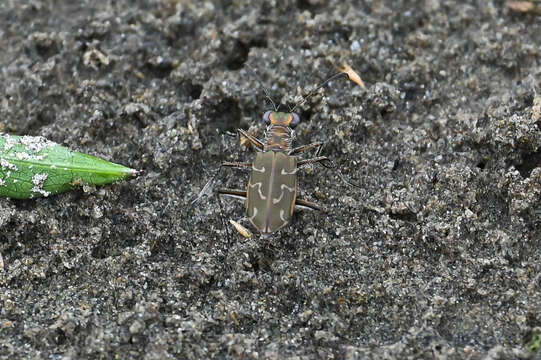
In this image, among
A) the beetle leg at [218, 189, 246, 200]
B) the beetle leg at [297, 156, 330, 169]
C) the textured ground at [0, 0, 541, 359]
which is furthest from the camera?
the beetle leg at [297, 156, 330, 169]

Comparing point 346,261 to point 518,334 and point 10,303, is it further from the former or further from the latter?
point 10,303

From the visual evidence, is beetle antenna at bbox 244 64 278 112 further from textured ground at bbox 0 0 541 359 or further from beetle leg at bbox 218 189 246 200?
beetle leg at bbox 218 189 246 200

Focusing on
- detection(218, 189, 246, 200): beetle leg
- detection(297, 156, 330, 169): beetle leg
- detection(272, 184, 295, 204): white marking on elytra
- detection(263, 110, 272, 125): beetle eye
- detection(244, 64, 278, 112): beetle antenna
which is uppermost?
detection(244, 64, 278, 112): beetle antenna

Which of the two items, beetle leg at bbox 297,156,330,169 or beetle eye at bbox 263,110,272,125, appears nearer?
beetle leg at bbox 297,156,330,169

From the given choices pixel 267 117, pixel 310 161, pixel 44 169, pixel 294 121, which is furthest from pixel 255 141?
pixel 44 169

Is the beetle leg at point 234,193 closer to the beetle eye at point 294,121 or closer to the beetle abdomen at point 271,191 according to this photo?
the beetle abdomen at point 271,191

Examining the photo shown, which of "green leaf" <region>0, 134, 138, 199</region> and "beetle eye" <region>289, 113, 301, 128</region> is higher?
"beetle eye" <region>289, 113, 301, 128</region>

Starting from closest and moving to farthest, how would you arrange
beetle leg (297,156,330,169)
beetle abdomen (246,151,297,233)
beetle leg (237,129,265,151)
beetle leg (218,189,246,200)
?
beetle abdomen (246,151,297,233) < beetle leg (218,189,246,200) < beetle leg (297,156,330,169) < beetle leg (237,129,265,151)

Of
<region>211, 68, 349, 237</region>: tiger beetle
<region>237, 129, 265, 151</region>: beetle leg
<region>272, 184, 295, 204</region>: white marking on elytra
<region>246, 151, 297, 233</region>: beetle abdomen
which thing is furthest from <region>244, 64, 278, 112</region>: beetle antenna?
<region>272, 184, 295, 204</region>: white marking on elytra

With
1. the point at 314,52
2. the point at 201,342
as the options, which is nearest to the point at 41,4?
the point at 314,52

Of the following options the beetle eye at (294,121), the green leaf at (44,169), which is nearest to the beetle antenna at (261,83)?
the beetle eye at (294,121)
